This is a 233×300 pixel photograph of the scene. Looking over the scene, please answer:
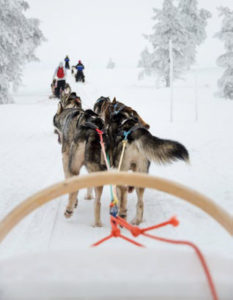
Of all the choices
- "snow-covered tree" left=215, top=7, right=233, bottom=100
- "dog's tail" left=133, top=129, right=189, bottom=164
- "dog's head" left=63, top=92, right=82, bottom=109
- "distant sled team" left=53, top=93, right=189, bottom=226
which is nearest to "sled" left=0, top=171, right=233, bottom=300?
"dog's tail" left=133, top=129, right=189, bottom=164

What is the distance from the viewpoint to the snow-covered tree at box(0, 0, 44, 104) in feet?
58.5

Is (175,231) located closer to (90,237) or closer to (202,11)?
(90,237)

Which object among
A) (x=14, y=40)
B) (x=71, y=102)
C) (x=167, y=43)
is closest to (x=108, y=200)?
(x=71, y=102)

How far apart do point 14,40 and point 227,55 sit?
13.5 m

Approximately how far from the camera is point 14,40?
18.2 meters

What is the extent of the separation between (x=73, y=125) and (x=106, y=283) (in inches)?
111

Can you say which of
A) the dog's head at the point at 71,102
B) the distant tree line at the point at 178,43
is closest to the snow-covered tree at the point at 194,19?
the distant tree line at the point at 178,43

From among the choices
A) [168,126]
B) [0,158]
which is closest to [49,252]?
[0,158]

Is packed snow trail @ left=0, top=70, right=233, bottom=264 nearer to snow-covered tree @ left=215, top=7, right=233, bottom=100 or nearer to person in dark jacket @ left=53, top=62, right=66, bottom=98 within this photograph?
person in dark jacket @ left=53, top=62, right=66, bottom=98

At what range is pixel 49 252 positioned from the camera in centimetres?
141

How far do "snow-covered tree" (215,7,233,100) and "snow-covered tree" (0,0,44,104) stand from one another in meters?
11.8

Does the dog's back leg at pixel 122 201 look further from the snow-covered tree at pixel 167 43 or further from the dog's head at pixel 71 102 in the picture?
the snow-covered tree at pixel 167 43

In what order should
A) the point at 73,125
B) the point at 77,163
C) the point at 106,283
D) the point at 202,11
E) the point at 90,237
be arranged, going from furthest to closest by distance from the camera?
the point at 202,11 < the point at 73,125 < the point at 77,163 < the point at 90,237 < the point at 106,283

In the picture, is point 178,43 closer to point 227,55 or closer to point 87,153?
point 227,55
